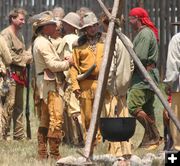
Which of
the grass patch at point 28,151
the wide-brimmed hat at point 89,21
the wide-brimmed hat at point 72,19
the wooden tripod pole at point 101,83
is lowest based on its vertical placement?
the grass patch at point 28,151

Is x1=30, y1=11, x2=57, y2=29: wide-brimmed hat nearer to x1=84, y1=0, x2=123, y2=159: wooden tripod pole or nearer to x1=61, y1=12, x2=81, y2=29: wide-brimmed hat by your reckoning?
x1=84, y1=0, x2=123, y2=159: wooden tripod pole

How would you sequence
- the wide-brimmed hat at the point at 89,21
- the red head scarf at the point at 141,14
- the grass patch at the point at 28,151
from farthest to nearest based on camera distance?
the red head scarf at the point at 141,14 → the wide-brimmed hat at the point at 89,21 → the grass patch at the point at 28,151

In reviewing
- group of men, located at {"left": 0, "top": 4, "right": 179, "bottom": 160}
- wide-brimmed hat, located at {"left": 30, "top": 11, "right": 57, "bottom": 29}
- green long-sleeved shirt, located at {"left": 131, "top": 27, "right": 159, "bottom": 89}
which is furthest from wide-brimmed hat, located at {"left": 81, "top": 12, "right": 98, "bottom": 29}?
green long-sleeved shirt, located at {"left": 131, "top": 27, "right": 159, "bottom": 89}

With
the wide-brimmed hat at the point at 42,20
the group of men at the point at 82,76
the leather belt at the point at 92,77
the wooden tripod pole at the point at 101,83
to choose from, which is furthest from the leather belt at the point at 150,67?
the wooden tripod pole at the point at 101,83

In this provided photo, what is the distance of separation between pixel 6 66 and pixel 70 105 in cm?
127

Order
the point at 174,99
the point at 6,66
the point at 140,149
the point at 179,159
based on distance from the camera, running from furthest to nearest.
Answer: the point at 6,66
the point at 140,149
the point at 174,99
the point at 179,159

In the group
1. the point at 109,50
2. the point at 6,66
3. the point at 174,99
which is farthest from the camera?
the point at 6,66

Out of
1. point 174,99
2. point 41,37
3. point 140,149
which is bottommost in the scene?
point 140,149

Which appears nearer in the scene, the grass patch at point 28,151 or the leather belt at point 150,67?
the grass patch at point 28,151

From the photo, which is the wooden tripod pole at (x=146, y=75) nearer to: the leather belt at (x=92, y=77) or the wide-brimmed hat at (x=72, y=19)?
the leather belt at (x=92, y=77)

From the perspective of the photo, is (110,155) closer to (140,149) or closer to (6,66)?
(140,149)

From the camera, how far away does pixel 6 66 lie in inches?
507

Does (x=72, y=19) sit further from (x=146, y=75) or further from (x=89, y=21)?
(x=146, y=75)

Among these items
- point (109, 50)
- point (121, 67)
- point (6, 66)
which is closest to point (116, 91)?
point (121, 67)
